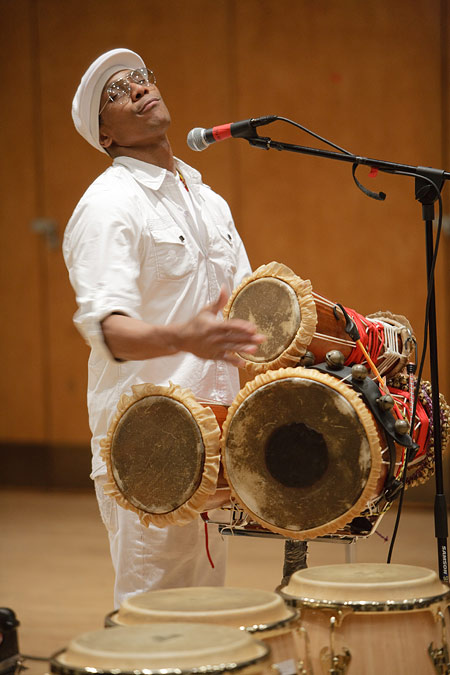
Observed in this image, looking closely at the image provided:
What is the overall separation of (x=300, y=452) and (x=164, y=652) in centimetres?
63

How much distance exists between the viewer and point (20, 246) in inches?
267

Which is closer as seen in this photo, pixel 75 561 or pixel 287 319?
pixel 287 319

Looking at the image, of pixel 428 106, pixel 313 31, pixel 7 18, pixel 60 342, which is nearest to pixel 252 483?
pixel 428 106

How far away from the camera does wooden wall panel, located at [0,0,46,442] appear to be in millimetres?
6660

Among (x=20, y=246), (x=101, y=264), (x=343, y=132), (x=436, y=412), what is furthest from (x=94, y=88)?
(x=20, y=246)

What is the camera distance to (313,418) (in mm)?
1844

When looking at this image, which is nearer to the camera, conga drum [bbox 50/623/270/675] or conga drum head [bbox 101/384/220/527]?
conga drum [bbox 50/623/270/675]

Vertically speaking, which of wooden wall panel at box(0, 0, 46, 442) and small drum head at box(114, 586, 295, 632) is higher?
wooden wall panel at box(0, 0, 46, 442)

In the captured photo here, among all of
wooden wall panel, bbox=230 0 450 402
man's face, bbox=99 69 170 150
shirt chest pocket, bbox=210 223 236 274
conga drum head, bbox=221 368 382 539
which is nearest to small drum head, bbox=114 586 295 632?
conga drum head, bbox=221 368 382 539

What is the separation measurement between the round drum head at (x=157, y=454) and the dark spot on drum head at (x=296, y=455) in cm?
15

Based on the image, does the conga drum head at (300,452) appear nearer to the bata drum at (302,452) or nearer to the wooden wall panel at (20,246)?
the bata drum at (302,452)

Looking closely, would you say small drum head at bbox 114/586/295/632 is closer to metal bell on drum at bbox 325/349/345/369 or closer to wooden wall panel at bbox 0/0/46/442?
metal bell on drum at bbox 325/349/345/369

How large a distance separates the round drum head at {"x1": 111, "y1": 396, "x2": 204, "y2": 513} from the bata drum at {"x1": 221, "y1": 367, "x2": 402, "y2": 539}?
7 cm

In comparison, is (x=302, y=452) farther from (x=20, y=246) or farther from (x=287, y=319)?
(x=20, y=246)
